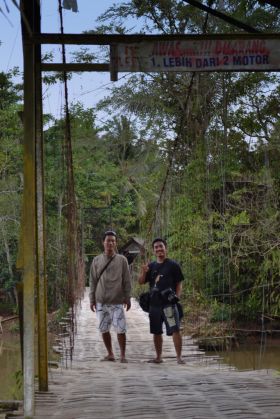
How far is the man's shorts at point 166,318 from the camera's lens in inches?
180

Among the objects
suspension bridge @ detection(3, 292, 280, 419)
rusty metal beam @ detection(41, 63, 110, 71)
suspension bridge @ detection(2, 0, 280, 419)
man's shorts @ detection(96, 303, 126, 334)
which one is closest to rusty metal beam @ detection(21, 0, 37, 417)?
suspension bridge @ detection(2, 0, 280, 419)

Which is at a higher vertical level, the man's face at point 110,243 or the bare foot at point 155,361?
the man's face at point 110,243

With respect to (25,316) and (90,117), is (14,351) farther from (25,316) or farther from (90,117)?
(25,316)

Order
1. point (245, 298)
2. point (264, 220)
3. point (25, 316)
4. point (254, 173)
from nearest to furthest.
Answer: point (25, 316) < point (264, 220) < point (254, 173) < point (245, 298)

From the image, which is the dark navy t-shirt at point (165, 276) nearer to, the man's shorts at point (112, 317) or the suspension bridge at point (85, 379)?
the man's shorts at point (112, 317)

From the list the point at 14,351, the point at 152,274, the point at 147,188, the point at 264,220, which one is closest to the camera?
the point at 152,274

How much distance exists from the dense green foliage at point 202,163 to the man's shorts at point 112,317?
1.43 metres

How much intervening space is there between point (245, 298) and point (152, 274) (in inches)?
240

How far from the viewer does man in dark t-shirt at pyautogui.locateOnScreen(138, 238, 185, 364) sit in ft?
15.0

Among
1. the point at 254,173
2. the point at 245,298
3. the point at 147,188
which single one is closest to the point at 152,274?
the point at 254,173

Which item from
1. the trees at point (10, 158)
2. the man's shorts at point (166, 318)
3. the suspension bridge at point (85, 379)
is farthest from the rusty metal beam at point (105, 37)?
the trees at point (10, 158)

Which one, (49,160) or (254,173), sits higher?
(49,160)

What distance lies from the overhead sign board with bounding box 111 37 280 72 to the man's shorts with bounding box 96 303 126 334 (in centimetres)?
226

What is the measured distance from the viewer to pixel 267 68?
272cm
